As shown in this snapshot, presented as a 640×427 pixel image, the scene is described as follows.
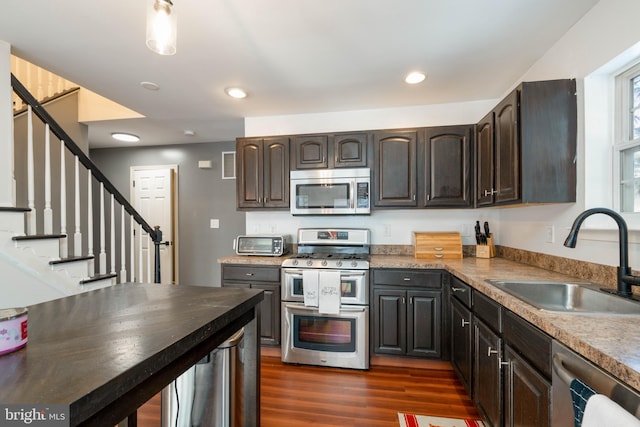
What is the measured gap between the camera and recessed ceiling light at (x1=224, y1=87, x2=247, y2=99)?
8.45 feet

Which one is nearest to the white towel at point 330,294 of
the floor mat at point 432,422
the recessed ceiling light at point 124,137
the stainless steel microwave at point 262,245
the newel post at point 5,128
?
the stainless steel microwave at point 262,245

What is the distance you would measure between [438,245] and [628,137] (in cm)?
149

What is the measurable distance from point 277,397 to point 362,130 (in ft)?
8.25

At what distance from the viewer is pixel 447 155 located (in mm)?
2697

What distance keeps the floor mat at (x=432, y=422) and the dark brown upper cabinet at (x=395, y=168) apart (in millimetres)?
1681

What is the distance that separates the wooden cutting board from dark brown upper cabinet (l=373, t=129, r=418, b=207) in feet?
1.16

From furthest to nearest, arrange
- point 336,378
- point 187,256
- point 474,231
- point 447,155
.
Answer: point 187,256 → point 474,231 → point 447,155 → point 336,378

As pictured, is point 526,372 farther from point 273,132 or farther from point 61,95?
point 61,95

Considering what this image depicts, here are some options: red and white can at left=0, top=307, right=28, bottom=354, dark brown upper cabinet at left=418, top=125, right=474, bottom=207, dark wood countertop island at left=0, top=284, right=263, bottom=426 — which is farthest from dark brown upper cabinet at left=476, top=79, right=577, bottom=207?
red and white can at left=0, top=307, right=28, bottom=354

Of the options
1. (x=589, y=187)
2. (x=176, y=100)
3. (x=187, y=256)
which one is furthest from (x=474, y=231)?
(x=187, y=256)

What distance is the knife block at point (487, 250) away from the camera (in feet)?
8.73

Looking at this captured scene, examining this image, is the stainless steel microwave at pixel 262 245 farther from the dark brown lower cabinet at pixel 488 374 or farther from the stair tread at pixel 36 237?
the dark brown lower cabinet at pixel 488 374

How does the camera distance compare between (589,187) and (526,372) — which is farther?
(589,187)

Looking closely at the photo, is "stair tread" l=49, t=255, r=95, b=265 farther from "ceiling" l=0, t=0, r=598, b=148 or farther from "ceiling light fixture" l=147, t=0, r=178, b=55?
"ceiling light fixture" l=147, t=0, r=178, b=55
